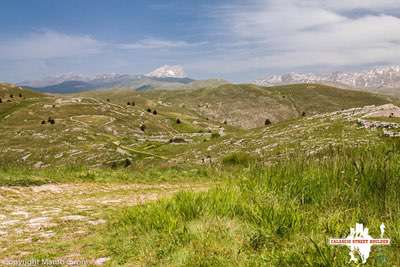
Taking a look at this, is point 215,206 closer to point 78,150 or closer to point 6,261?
point 6,261

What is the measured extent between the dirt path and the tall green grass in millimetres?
1126

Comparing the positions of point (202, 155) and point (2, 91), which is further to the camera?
point (2, 91)

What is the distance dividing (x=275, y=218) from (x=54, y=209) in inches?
294

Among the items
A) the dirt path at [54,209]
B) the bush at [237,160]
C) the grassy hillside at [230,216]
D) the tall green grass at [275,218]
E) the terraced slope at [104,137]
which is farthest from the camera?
the terraced slope at [104,137]

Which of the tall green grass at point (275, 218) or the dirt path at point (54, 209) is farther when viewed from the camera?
the dirt path at point (54, 209)

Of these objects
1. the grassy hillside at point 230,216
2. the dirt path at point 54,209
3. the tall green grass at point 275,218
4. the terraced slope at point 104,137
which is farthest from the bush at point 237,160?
the tall green grass at point 275,218

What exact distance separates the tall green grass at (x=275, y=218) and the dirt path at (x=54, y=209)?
1126mm

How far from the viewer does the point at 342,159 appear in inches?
359

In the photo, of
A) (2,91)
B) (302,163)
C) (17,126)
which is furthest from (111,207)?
(2,91)

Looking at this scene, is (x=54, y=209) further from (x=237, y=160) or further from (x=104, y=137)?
(x=104, y=137)

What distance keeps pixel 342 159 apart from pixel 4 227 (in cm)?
787

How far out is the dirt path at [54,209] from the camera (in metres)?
8.35

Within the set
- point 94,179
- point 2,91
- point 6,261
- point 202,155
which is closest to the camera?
point 6,261

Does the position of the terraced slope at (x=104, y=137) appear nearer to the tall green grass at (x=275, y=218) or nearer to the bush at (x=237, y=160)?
the bush at (x=237, y=160)
